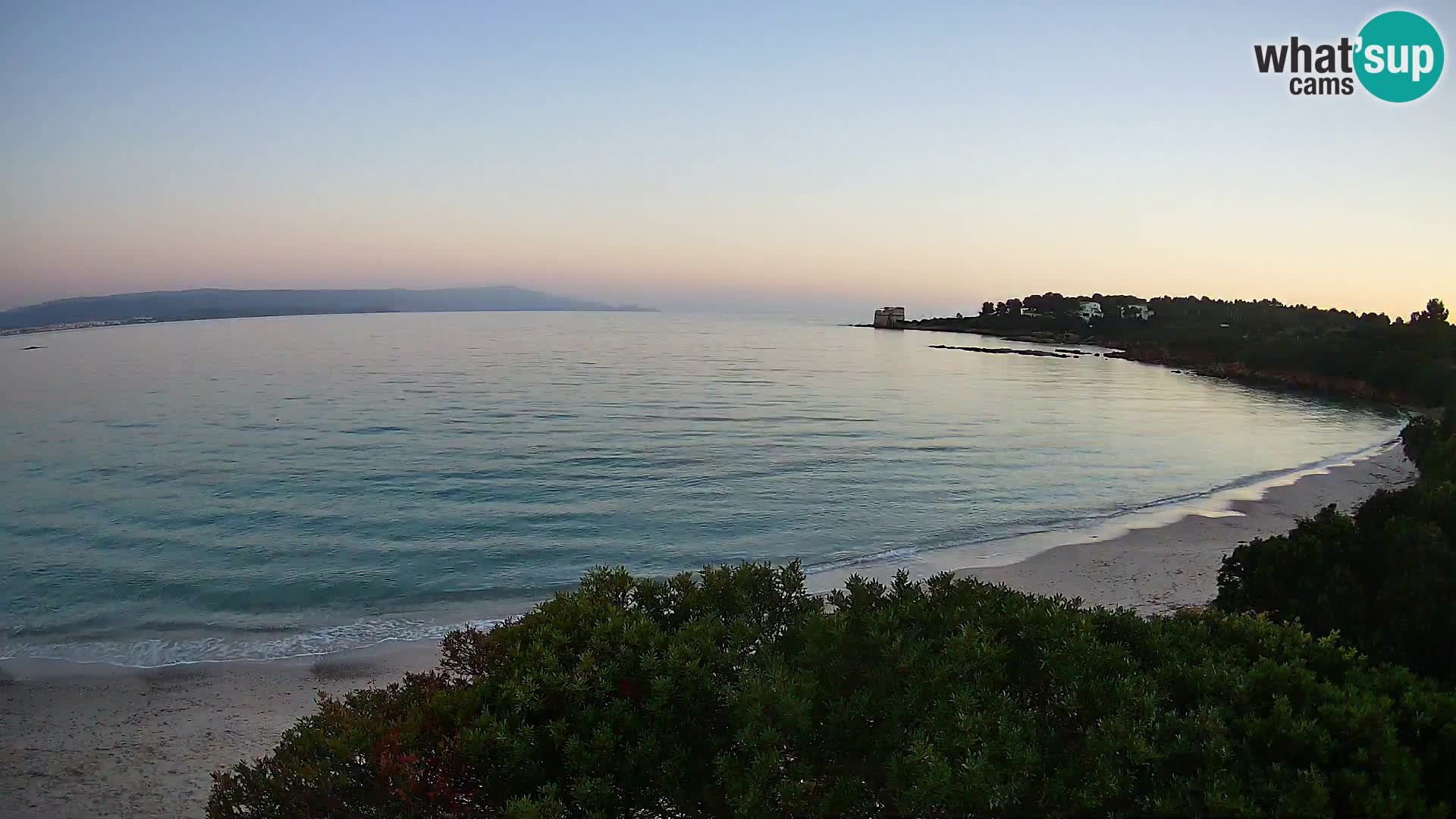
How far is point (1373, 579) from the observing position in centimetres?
705

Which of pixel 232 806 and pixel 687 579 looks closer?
pixel 232 806

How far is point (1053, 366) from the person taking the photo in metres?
77.8

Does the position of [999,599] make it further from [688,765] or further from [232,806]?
[232,806]

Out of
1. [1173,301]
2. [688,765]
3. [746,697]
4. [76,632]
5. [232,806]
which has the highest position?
[1173,301]

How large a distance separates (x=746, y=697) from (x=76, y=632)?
12.5m

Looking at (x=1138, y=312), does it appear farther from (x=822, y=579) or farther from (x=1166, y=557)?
(x=822, y=579)

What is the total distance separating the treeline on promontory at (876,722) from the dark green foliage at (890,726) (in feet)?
0.05

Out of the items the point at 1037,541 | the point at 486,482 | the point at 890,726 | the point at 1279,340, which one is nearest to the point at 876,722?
the point at 890,726

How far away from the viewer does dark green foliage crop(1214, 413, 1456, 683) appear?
238 inches

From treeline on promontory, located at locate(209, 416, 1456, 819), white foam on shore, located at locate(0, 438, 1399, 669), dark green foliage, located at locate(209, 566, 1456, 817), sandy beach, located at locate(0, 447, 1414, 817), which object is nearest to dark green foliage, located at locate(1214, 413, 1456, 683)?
treeline on promontory, located at locate(209, 416, 1456, 819)

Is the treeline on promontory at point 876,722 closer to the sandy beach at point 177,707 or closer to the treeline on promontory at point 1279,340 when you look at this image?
the sandy beach at point 177,707

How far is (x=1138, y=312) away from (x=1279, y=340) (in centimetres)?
8247

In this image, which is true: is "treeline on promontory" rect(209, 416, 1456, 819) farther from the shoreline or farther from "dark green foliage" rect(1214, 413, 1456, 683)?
the shoreline

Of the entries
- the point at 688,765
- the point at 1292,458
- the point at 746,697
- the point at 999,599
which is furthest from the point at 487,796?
the point at 1292,458
